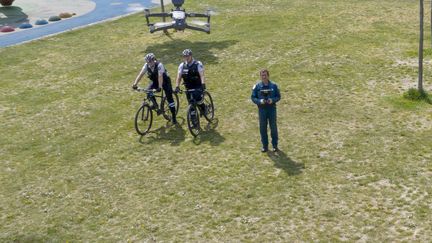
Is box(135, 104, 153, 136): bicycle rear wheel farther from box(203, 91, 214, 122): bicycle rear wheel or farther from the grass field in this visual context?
box(203, 91, 214, 122): bicycle rear wheel

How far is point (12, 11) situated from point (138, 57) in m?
15.9

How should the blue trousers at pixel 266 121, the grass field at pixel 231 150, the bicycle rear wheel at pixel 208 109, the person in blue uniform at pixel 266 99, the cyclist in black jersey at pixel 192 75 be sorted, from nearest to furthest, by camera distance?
the grass field at pixel 231 150 < the person in blue uniform at pixel 266 99 < the blue trousers at pixel 266 121 < the cyclist in black jersey at pixel 192 75 < the bicycle rear wheel at pixel 208 109

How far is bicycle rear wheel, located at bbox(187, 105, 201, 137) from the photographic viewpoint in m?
14.0

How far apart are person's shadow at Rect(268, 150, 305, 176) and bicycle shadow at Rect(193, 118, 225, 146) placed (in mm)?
1686

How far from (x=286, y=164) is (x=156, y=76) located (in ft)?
15.4

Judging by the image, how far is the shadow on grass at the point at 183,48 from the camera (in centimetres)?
2138

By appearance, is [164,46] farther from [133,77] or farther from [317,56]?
[317,56]

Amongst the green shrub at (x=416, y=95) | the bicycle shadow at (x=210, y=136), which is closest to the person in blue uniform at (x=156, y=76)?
the bicycle shadow at (x=210, y=136)

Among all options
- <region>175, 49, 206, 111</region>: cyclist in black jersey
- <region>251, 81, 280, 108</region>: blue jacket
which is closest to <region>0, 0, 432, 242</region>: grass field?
<region>175, 49, 206, 111</region>: cyclist in black jersey

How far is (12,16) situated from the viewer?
3244cm

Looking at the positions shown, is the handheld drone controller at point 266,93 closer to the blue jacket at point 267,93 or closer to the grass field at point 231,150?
the blue jacket at point 267,93

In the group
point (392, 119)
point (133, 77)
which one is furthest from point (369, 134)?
point (133, 77)

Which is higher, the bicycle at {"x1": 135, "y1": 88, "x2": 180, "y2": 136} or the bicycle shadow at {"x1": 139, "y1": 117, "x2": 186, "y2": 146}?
the bicycle at {"x1": 135, "y1": 88, "x2": 180, "y2": 136}

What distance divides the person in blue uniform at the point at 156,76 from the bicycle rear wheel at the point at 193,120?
3.23 feet
